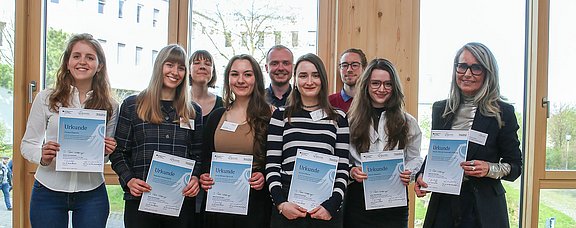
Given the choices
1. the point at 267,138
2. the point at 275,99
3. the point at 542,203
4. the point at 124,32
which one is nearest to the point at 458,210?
the point at 267,138

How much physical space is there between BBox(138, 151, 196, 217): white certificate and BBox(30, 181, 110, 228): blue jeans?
28 cm

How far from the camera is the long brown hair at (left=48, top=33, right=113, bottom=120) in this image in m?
2.13

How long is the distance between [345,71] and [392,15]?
30.4 inches

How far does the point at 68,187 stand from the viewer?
2.07 metres

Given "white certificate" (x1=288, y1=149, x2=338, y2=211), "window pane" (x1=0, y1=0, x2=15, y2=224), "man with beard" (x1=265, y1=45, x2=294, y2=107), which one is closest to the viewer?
"white certificate" (x1=288, y1=149, x2=338, y2=211)

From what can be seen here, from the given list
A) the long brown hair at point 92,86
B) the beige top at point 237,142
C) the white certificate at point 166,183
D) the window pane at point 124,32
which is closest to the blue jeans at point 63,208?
the white certificate at point 166,183

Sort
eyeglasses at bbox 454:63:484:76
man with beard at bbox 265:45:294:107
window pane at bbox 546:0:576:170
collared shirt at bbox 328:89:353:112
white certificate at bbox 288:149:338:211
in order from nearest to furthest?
white certificate at bbox 288:149:338:211 → eyeglasses at bbox 454:63:484:76 → collared shirt at bbox 328:89:353:112 → man with beard at bbox 265:45:294:107 → window pane at bbox 546:0:576:170

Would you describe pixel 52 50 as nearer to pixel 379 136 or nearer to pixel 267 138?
pixel 267 138

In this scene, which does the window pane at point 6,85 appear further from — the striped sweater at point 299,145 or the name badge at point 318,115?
the name badge at point 318,115

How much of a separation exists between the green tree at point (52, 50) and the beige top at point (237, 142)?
1776 mm

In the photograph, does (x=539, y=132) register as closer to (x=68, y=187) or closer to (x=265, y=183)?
(x=265, y=183)

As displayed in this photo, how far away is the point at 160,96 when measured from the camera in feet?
6.95

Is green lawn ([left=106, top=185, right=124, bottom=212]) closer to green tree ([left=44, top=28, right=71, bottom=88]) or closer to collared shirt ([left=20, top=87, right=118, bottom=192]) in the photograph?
green tree ([left=44, top=28, right=71, bottom=88])

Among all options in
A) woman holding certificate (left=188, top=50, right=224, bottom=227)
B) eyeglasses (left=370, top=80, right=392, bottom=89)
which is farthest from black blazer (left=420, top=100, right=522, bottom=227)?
Result: woman holding certificate (left=188, top=50, right=224, bottom=227)
